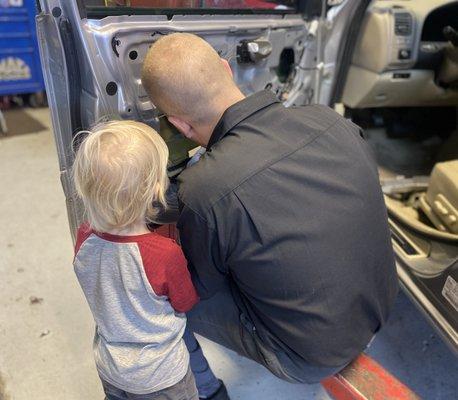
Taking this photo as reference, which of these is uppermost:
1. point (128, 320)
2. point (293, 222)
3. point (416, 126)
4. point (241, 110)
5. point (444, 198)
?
point (241, 110)

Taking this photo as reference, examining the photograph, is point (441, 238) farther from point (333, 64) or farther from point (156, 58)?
point (156, 58)

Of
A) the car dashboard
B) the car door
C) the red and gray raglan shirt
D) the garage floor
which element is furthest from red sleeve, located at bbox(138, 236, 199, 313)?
the car dashboard

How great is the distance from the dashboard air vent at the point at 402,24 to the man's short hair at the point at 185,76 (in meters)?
1.39

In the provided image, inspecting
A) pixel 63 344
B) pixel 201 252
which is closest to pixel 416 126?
pixel 201 252

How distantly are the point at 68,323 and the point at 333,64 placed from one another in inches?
65.5

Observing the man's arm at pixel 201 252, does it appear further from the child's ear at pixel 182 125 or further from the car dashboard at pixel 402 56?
the car dashboard at pixel 402 56

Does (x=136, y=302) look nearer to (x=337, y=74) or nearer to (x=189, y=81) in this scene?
(x=189, y=81)

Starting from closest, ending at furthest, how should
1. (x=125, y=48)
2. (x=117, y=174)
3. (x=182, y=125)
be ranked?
(x=117, y=174), (x=182, y=125), (x=125, y=48)

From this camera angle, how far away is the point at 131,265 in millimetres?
855

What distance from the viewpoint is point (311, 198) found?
2.77 feet

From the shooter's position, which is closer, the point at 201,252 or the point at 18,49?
the point at 201,252

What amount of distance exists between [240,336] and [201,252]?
0.34 m

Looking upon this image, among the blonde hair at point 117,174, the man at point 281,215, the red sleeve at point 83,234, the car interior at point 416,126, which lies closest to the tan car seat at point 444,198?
the car interior at point 416,126

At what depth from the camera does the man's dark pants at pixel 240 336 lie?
105 cm
